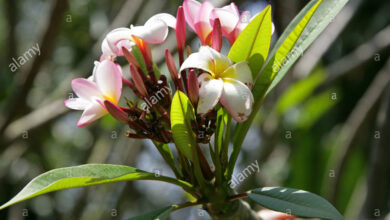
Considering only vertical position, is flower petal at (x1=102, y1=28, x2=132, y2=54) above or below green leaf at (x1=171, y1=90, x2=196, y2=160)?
above

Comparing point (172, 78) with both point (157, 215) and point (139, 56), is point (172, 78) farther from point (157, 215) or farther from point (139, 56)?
point (157, 215)

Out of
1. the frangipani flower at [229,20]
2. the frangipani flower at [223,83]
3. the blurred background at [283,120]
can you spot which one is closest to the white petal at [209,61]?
the frangipani flower at [223,83]

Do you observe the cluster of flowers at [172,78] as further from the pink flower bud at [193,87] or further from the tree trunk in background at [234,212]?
the tree trunk in background at [234,212]

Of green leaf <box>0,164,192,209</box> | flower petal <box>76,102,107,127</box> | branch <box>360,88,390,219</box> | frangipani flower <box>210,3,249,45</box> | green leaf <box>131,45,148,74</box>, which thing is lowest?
branch <box>360,88,390,219</box>

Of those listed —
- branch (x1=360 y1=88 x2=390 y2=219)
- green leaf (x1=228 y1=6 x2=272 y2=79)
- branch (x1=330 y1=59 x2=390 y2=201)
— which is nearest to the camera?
green leaf (x1=228 y1=6 x2=272 y2=79)

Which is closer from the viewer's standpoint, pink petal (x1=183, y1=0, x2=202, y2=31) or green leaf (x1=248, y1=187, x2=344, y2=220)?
green leaf (x1=248, y1=187, x2=344, y2=220)

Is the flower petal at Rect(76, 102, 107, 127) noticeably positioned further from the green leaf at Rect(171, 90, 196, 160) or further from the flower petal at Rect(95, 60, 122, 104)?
the green leaf at Rect(171, 90, 196, 160)

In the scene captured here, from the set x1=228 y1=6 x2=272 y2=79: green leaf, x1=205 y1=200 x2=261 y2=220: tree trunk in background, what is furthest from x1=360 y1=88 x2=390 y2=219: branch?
x1=228 y1=6 x2=272 y2=79: green leaf

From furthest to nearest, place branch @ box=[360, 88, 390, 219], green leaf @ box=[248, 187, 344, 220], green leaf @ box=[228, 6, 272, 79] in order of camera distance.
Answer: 1. branch @ box=[360, 88, 390, 219]
2. green leaf @ box=[228, 6, 272, 79]
3. green leaf @ box=[248, 187, 344, 220]
